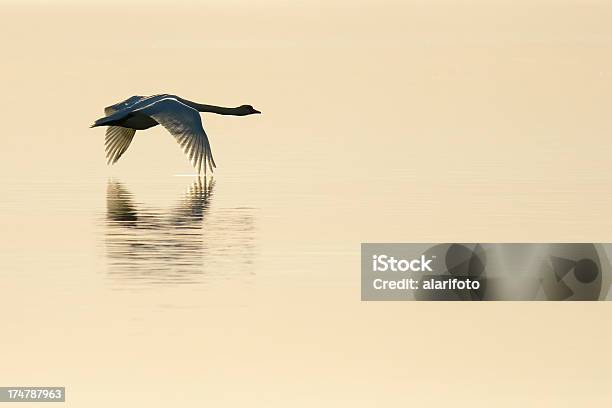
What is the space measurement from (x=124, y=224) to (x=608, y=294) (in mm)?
6403

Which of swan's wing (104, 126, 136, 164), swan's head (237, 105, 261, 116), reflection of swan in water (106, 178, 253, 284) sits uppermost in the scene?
swan's head (237, 105, 261, 116)

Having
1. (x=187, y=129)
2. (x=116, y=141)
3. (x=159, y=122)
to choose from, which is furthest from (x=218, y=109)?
(x=187, y=129)

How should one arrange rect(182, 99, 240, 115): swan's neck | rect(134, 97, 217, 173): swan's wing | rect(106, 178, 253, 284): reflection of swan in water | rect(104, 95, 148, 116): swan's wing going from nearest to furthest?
rect(106, 178, 253, 284): reflection of swan in water < rect(134, 97, 217, 173): swan's wing < rect(104, 95, 148, 116): swan's wing < rect(182, 99, 240, 115): swan's neck

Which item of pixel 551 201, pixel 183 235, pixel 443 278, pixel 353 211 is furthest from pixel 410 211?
pixel 443 278

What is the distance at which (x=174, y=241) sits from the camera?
653 inches

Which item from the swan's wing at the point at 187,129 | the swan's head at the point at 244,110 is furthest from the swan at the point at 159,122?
the swan's head at the point at 244,110

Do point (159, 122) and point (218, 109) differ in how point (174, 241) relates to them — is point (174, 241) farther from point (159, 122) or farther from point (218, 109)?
point (218, 109)

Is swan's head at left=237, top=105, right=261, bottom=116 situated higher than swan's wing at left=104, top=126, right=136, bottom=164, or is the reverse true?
swan's head at left=237, top=105, right=261, bottom=116

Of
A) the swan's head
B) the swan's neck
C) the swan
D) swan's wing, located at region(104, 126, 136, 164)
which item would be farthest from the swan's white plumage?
the swan's head

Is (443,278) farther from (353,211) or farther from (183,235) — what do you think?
(353,211)

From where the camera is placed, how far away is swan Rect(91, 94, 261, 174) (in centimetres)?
2173

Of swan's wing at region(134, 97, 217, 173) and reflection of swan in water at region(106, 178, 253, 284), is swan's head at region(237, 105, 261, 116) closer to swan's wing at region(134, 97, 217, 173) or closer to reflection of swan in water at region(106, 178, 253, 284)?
swan's wing at region(134, 97, 217, 173)

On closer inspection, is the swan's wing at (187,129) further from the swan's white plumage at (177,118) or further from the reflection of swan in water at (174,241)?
the reflection of swan in water at (174,241)

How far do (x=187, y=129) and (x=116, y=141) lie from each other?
3.41m
